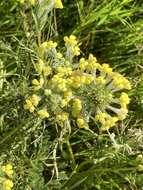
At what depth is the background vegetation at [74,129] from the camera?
2131mm

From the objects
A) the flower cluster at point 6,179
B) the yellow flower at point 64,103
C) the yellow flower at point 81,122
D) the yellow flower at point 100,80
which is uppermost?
the yellow flower at point 100,80

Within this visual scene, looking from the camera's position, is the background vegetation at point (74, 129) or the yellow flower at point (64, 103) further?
the background vegetation at point (74, 129)

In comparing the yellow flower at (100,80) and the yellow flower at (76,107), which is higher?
the yellow flower at (100,80)

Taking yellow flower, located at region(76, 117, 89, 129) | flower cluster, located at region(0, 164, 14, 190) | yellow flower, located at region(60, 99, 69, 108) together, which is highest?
yellow flower, located at region(60, 99, 69, 108)

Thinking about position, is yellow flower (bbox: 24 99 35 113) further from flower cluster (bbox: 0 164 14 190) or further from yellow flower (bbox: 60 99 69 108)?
flower cluster (bbox: 0 164 14 190)

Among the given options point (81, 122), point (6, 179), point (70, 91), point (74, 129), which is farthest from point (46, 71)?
point (74, 129)

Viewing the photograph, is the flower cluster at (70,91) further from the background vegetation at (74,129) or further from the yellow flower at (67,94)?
the background vegetation at (74,129)

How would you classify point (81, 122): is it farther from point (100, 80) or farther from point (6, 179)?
point (6, 179)

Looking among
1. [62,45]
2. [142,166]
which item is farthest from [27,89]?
[62,45]

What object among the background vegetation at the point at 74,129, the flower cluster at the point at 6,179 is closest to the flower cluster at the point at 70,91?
the background vegetation at the point at 74,129

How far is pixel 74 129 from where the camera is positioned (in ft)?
8.26

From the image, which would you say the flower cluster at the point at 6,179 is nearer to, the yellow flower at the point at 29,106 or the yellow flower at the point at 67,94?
the yellow flower at the point at 29,106

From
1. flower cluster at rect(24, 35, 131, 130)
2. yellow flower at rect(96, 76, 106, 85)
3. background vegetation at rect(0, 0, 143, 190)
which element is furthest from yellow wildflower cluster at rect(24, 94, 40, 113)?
yellow flower at rect(96, 76, 106, 85)

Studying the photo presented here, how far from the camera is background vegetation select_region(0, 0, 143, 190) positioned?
213cm
